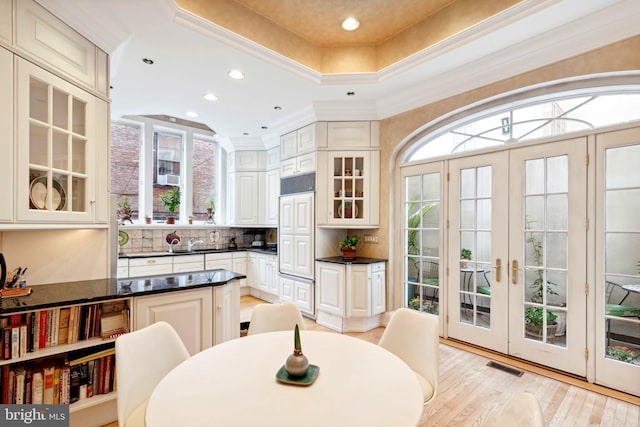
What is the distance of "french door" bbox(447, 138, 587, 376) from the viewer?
8.58 ft

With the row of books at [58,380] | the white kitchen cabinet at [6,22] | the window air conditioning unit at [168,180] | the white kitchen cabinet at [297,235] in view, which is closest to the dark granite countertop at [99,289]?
the row of books at [58,380]

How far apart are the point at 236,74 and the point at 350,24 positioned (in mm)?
1247

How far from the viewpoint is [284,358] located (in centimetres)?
152

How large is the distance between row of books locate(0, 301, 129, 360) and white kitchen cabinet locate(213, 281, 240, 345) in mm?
629

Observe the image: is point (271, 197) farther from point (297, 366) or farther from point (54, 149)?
point (297, 366)

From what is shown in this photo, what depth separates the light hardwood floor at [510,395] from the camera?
6.89ft

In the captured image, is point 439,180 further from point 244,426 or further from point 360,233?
point 244,426

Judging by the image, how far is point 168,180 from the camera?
538cm

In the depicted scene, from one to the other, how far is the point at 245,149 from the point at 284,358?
15.3ft

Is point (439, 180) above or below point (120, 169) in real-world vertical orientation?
below

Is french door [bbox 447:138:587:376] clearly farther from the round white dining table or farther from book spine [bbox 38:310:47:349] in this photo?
book spine [bbox 38:310:47:349]

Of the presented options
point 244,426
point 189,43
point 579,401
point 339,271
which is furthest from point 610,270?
point 189,43

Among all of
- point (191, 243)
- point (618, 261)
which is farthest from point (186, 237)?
point (618, 261)

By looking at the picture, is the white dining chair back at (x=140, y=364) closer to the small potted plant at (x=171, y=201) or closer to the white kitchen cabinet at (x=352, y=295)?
the white kitchen cabinet at (x=352, y=295)
